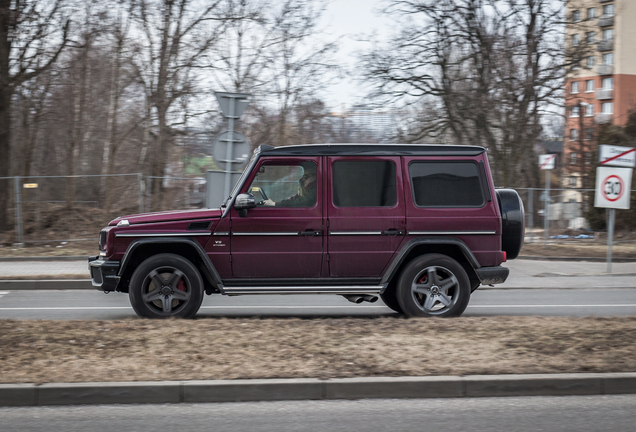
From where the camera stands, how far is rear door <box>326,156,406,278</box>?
8227 mm

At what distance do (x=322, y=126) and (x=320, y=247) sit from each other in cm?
1856

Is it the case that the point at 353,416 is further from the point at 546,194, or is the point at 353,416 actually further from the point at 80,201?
the point at 546,194

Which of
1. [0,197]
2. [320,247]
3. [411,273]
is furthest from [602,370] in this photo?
[0,197]

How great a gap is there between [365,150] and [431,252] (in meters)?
1.45

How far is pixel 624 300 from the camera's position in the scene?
36.9ft

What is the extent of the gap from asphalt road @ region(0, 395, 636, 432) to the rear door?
123 inches

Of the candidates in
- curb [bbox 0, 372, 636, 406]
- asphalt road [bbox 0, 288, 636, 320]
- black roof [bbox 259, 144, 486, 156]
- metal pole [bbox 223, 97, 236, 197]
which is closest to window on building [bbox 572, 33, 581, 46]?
asphalt road [bbox 0, 288, 636, 320]

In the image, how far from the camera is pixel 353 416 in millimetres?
4832

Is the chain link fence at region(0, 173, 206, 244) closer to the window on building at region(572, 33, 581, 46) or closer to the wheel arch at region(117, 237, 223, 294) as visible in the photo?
the wheel arch at region(117, 237, 223, 294)

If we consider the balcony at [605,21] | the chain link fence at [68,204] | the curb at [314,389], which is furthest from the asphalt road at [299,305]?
the balcony at [605,21]

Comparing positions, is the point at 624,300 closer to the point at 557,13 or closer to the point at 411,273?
the point at 411,273

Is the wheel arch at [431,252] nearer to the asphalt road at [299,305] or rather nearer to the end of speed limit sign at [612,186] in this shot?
the asphalt road at [299,305]

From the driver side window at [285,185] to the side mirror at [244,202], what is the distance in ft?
0.38

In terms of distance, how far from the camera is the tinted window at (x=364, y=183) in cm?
827
